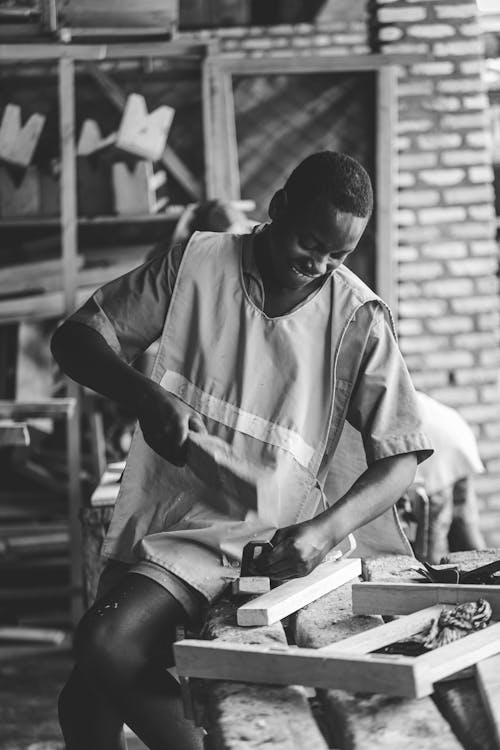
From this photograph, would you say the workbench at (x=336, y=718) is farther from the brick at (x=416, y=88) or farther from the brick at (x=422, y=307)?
the brick at (x=416, y=88)

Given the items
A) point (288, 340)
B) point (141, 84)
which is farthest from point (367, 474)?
point (141, 84)

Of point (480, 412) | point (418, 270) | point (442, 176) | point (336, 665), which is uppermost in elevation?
point (442, 176)

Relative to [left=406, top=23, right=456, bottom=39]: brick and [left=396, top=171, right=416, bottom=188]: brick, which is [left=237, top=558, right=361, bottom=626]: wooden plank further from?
[left=406, top=23, right=456, bottom=39]: brick

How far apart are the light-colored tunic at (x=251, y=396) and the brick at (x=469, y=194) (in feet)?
10.4

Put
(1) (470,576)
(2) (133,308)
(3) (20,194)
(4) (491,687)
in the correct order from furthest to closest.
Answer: (3) (20,194) → (2) (133,308) → (1) (470,576) → (4) (491,687)

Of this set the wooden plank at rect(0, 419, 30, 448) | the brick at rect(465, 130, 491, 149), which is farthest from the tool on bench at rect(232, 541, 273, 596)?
the brick at rect(465, 130, 491, 149)

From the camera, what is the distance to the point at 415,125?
502cm

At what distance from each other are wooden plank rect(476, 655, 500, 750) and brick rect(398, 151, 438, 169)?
387cm

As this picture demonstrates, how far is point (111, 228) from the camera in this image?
200 inches

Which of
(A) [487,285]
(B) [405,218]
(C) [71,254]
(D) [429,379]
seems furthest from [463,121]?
(C) [71,254]

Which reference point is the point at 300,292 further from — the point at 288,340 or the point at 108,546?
the point at 108,546

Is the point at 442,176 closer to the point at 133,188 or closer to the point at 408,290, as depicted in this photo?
the point at 408,290

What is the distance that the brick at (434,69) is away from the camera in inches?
197

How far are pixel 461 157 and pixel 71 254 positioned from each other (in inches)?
81.5
